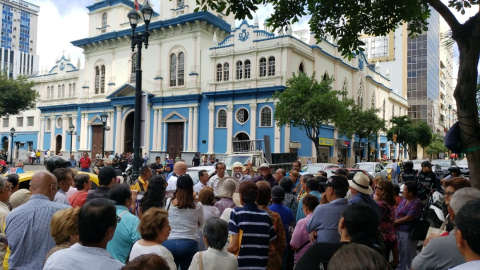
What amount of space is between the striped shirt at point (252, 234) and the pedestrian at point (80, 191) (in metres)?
2.36

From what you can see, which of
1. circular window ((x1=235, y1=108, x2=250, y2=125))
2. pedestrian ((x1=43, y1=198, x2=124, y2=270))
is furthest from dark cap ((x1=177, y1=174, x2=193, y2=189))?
circular window ((x1=235, y1=108, x2=250, y2=125))

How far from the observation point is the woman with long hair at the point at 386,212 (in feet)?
18.6

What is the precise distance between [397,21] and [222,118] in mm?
28282

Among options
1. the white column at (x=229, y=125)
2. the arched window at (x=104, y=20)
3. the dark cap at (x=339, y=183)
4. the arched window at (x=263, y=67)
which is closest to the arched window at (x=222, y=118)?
the white column at (x=229, y=125)

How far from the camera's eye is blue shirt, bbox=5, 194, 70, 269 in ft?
12.1

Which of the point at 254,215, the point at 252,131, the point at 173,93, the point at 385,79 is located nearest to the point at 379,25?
the point at 254,215

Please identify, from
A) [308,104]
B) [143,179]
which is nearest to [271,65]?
[308,104]

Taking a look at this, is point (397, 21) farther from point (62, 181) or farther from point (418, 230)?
point (62, 181)

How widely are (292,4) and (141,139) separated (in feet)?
22.3

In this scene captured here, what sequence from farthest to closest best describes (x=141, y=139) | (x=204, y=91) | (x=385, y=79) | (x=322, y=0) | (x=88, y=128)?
(x=385, y=79)
(x=88, y=128)
(x=204, y=91)
(x=141, y=139)
(x=322, y=0)

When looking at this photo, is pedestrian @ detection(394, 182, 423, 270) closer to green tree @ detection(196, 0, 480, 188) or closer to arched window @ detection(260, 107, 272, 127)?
green tree @ detection(196, 0, 480, 188)

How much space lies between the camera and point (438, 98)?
8512 centimetres

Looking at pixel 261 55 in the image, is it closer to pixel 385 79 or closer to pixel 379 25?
pixel 379 25

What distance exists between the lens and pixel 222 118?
35.1 metres
